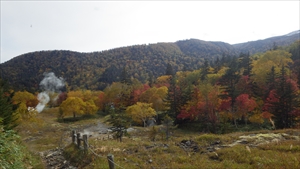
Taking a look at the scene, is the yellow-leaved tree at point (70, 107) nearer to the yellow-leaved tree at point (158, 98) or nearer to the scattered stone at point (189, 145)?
the yellow-leaved tree at point (158, 98)

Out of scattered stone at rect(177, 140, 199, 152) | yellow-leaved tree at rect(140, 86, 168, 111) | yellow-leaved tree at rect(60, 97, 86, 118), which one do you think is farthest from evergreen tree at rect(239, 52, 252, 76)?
yellow-leaved tree at rect(60, 97, 86, 118)

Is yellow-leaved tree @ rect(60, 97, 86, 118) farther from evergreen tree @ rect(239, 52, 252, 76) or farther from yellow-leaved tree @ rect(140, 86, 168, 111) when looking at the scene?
evergreen tree @ rect(239, 52, 252, 76)

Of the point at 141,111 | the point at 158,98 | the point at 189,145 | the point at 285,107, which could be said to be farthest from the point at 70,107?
the point at 285,107

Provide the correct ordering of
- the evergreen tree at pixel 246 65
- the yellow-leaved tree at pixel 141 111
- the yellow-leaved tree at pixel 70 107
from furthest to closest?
the yellow-leaved tree at pixel 70 107 < the evergreen tree at pixel 246 65 < the yellow-leaved tree at pixel 141 111

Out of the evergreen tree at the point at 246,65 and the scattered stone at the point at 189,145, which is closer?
the scattered stone at the point at 189,145

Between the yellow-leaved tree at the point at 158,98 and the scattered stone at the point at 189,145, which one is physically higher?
the scattered stone at the point at 189,145

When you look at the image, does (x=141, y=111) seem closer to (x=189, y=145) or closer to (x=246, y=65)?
(x=189, y=145)

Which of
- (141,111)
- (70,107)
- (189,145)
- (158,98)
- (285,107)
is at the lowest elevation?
(70,107)

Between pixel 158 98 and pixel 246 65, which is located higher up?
pixel 246 65

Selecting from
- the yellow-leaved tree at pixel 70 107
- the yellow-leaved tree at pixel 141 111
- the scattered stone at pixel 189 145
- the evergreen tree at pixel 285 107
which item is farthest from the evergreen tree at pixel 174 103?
the yellow-leaved tree at pixel 70 107

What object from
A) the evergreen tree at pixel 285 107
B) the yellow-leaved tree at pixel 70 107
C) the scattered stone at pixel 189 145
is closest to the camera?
the scattered stone at pixel 189 145

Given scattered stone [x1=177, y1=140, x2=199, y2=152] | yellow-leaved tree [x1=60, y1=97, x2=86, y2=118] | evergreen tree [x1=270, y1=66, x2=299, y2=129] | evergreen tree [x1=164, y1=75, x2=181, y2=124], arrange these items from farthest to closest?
1. yellow-leaved tree [x1=60, y1=97, x2=86, y2=118]
2. evergreen tree [x1=164, y1=75, x2=181, y2=124]
3. evergreen tree [x1=270, y1=66, x2=299, y2=129]
4. scattered stone [x1=177, y1=140, x2=199, y2=152]

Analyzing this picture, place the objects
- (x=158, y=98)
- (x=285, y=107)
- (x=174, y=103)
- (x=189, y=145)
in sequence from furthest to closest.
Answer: (x=158, y=98), (x=174, y=103), (x=285, y=107), (x=189, y=145)

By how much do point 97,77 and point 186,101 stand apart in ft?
513
